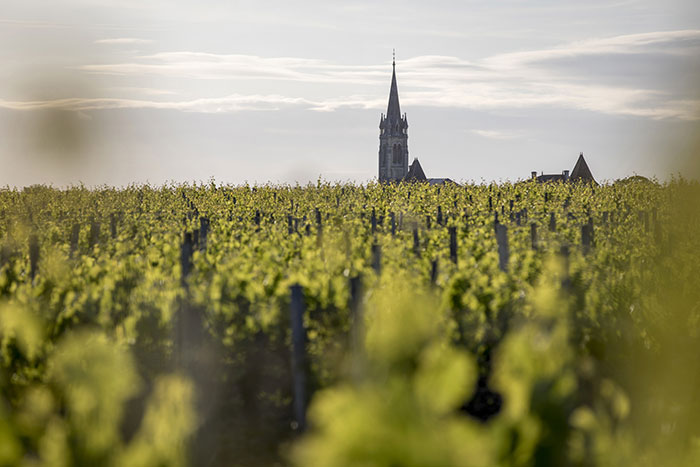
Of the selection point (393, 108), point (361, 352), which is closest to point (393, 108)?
point (393, 108)

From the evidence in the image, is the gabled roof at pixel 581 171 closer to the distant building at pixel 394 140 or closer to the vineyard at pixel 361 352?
the distant building at pixel 394 140

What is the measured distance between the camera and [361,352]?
381 centimetres

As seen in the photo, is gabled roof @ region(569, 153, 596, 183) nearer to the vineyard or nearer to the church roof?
the church roof

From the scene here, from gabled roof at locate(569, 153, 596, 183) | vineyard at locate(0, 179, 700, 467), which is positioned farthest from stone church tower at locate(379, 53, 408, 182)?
vineyard at locate(0, 179, 700, 467)

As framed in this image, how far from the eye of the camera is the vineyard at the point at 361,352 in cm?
182

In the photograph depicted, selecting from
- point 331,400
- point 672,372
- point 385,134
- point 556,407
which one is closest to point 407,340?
point 331,400

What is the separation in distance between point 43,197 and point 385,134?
2131 inches

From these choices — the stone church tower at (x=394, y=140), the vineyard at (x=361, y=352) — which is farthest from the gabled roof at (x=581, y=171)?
the vineyard at (x=361, y=352)

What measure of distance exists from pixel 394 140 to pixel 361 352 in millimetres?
81209

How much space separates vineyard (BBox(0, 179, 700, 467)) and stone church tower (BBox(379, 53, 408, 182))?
69.4 meters

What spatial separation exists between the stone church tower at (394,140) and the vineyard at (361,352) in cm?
6939

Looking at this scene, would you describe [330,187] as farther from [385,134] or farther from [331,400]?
[385,134]

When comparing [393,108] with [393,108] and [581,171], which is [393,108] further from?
[581,171]

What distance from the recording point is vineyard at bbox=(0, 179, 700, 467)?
1.82m
